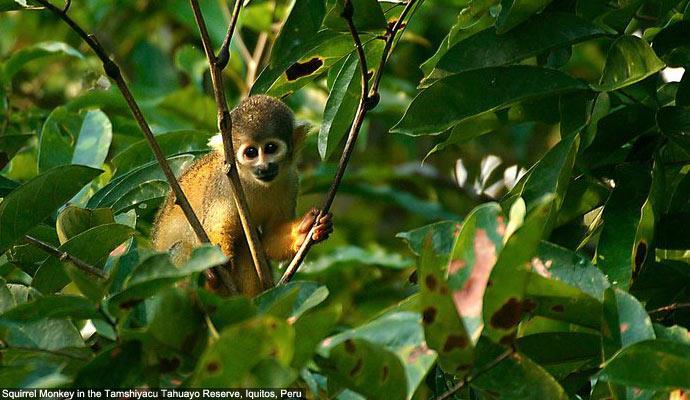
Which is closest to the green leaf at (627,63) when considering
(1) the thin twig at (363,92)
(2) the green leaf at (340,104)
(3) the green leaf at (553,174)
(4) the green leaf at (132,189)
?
(3) the green leaf at (553,174)

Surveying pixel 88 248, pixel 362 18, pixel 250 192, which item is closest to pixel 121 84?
pixel 88 248

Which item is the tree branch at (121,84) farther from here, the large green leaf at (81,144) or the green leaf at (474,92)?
the large green leaf at (81,144)

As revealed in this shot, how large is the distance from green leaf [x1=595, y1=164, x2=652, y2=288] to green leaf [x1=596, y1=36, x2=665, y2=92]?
288 mm

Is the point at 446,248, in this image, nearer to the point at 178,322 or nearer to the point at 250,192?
the point at 178,322

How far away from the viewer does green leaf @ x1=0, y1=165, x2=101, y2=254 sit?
237 cm

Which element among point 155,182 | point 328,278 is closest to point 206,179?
point 155,182

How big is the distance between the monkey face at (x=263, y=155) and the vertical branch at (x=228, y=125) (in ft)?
4.31

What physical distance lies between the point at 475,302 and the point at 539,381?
27 cm

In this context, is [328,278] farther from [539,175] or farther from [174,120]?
[539,175]

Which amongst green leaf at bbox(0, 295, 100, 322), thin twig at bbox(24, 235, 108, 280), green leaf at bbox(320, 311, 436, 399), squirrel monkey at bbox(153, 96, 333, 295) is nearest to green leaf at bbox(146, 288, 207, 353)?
green leaf at bbox(0, 295, 100, 322)

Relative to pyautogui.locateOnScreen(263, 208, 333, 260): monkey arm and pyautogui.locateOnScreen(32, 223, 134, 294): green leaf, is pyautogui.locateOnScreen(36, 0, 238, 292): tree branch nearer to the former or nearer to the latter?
pyautogui.locateOnScreen(32, 223, 134, 294): green leaf

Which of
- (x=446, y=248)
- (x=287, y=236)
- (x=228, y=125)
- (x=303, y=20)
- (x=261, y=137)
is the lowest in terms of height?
(x=287, y=236)

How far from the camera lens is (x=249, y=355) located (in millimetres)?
1620

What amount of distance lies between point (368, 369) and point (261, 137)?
234cm
